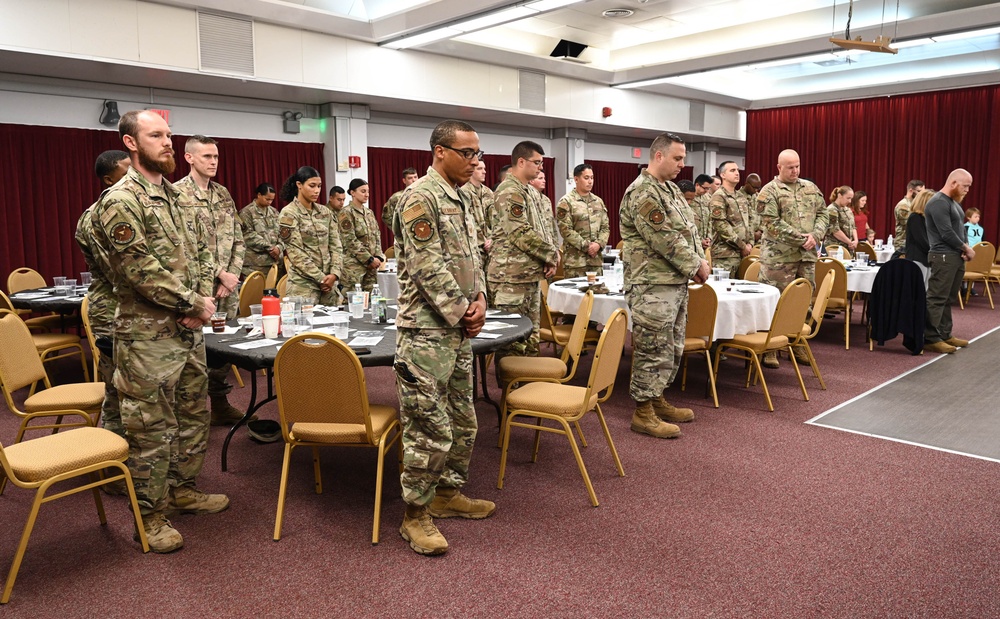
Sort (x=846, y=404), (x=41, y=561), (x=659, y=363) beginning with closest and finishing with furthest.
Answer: (x=41, y=561), (x=659, y=363), (x=846, y=404)

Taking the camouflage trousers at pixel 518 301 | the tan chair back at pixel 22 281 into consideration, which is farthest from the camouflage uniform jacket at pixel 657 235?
the tan chair back at pixel 22 281

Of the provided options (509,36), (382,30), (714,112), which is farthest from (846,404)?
(714,112)

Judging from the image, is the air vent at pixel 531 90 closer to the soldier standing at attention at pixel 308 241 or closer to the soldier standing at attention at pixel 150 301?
the soldier standing at attention at pixel 308 241

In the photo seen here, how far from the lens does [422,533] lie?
300cm

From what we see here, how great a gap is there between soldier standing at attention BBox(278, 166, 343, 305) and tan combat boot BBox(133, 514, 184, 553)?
293 centimetres

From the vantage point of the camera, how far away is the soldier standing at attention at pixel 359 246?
7328mm

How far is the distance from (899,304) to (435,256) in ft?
19.2

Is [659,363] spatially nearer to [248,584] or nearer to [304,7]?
[248,584]

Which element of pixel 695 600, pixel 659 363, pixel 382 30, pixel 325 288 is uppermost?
pixel 382 30

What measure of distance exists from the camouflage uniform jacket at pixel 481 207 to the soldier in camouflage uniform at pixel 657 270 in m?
1.69

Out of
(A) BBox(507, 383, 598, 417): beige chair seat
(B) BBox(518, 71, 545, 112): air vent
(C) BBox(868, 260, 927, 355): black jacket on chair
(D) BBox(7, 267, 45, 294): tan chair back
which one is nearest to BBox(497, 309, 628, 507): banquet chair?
(A) BBox(507, 383, 598, 417): beige chair seat

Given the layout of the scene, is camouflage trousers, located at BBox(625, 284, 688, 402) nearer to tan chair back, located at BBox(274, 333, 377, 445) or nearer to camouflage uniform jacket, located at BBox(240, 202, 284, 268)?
tan chair back, located at BBox(274, 333, 377, 445)

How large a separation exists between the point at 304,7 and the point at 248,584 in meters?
6.80

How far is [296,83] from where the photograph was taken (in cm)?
819
